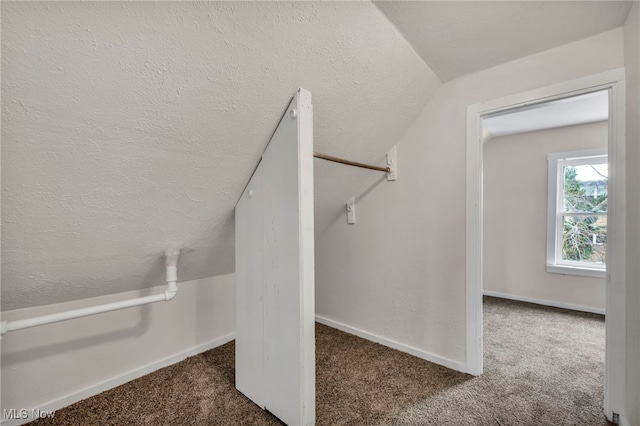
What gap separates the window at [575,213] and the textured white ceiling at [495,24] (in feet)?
7.73

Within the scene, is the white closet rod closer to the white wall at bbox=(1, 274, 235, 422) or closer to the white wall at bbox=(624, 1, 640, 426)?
the white wall at bbox=(1, 274, 235, 422)

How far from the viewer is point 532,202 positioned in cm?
330

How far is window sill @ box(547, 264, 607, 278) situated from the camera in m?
2.88

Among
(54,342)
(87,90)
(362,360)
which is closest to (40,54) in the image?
(87,90)

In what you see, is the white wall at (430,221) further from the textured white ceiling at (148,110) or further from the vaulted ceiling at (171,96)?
the textured white ceiling at (148,110)

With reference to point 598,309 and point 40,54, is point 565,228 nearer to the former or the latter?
point 598,309

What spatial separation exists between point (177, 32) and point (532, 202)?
3.89 meters

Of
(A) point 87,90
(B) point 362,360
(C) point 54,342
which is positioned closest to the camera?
(A) point 87,90

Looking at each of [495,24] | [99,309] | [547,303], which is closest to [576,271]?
[547,303]

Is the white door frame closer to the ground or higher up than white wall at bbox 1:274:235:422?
higher up

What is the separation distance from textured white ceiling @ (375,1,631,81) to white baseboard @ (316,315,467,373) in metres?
1.86

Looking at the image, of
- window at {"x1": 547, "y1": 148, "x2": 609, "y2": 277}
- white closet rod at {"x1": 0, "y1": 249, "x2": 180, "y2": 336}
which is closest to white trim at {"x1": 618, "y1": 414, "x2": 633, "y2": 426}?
window at {"x1": 547, "y1": 148, "x2": 609, "y2": 277}

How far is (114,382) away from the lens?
164 cm

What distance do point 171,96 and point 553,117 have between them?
345 cm
